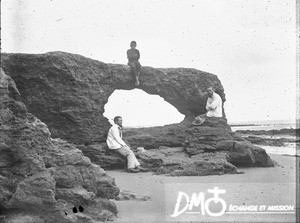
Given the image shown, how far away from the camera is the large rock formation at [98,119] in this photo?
7.72 metres

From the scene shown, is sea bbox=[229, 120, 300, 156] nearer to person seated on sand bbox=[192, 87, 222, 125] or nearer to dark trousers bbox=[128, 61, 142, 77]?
person seated on sand bbox=[192, 87, 222, 125]

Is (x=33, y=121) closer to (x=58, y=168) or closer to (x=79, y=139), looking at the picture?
(x=58, y=168)

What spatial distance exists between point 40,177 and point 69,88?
3639 millimetres

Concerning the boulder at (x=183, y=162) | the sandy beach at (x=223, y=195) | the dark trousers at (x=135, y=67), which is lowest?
the sandy beach at (x=223, y=195)

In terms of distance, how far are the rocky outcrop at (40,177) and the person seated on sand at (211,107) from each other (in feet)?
12.3

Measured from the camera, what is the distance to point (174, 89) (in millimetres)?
9133

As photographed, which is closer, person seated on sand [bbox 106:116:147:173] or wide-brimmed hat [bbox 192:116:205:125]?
person seated on sand [bbox 106:116:147:173]

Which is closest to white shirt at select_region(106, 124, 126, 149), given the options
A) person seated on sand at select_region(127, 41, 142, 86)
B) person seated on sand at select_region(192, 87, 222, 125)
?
person seated on sand at select_region(127, 41, 142, 86)

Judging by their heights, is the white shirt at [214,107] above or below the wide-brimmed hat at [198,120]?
above

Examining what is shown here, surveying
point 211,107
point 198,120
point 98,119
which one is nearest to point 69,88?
point 98,119

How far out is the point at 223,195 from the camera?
5.44 metres

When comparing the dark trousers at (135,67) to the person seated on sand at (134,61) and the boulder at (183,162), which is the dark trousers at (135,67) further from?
the boulder at (183,162)

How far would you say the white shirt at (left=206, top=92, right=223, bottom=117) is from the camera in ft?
28.5

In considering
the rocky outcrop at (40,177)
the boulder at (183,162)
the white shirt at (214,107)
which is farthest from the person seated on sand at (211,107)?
the rocky outcrop at (40,177)
